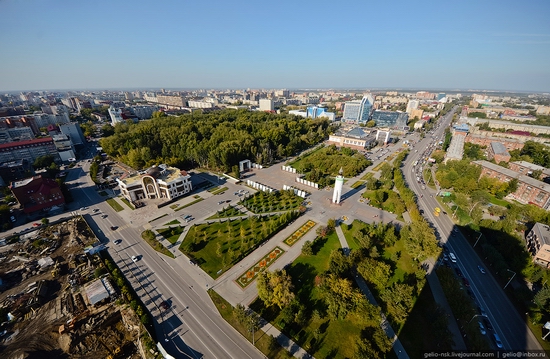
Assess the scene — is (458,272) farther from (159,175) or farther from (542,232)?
(159,175)

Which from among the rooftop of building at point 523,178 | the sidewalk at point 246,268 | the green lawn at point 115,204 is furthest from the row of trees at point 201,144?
the rooftop of building at point 523,178

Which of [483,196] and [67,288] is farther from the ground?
[483,196]

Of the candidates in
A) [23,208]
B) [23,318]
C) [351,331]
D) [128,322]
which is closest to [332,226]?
[351,331]

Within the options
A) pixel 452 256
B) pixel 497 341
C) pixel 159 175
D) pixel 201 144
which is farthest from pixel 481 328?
pixel 201 144

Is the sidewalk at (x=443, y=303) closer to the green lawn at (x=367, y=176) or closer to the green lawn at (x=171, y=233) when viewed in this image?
the green lawn at (x=367, y=176)

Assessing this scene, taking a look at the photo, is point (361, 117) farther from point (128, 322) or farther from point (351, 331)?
point (128, 322)

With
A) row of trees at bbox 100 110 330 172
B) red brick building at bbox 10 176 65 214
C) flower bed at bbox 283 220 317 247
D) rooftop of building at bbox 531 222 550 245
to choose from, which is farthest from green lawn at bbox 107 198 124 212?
rooftop of building at bbox 531 222 550 245
